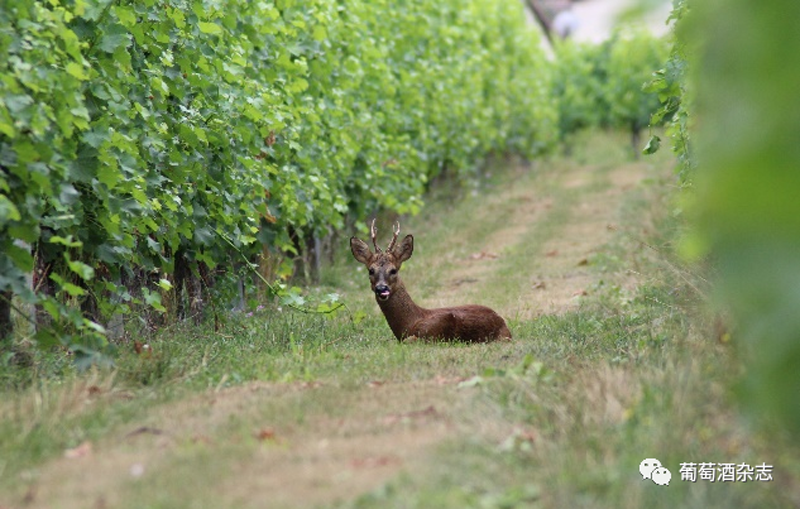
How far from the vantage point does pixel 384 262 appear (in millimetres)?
10578

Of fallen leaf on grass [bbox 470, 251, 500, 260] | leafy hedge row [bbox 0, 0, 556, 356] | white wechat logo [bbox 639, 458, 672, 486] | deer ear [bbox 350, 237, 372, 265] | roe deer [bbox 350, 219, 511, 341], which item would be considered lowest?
fallen leaf on grass [bbox 470, 251, 500, 260]

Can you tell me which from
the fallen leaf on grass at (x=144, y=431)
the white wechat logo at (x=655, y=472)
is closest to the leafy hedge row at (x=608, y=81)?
the fallen leaf on grass at (x=144, y=431)

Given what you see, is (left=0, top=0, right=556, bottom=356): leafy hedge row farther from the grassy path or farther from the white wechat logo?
the white wechat logo

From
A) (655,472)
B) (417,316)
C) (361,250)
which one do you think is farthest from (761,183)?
(361,250)

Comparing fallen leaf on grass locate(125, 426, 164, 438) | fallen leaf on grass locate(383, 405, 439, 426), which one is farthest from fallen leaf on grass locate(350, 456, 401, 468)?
fallen leaf on grass locate(125, 426, 164, 438)

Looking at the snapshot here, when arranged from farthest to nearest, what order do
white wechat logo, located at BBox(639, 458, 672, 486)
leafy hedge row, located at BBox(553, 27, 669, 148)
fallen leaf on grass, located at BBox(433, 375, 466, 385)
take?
leafy hedge row, located at BBox(553, 27, 669, 148) → fallen leaf on grass, located at BBox(433, 375, 466, 385) → white wechat logo, located at BBox(639, 458, 672, 486)

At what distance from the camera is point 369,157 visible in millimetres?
16406

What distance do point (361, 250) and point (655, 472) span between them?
5.79 metres

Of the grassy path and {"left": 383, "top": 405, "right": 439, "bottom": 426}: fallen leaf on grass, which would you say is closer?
the grassy path

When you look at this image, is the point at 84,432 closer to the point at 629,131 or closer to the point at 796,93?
the point at 796,93

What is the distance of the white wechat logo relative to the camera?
532 centimetres

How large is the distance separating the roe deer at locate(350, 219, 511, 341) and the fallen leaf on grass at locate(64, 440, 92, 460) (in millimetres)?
4256

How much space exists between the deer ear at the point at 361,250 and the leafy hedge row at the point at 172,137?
2.88ft

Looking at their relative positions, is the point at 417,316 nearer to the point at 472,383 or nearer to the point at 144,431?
the point at 472,383
